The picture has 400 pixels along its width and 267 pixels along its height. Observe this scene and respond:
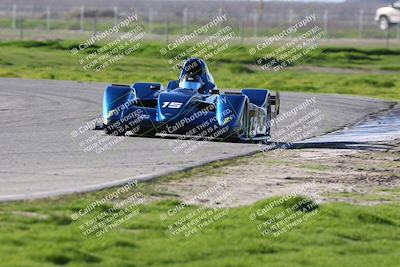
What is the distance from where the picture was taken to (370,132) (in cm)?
2023

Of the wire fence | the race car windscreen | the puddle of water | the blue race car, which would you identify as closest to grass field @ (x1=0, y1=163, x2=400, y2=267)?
the blue race car

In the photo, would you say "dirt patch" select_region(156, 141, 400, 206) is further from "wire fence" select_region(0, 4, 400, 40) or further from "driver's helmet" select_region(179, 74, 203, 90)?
"wire fence" select_region(0, 4, 400, 40)

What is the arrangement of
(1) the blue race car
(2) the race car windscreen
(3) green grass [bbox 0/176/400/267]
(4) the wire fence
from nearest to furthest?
(3) green grass [bbox 0/176/400/267] < (1) the blue race car < (2) the race car windscreen < (4) the wire fence

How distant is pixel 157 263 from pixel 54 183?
3.57 metres

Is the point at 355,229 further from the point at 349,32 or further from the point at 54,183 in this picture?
the point at 349,32

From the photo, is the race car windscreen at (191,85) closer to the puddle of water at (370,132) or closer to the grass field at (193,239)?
the puddle of water at (370,132)

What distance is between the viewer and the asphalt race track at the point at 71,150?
11.7 meters

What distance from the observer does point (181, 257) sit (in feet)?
27.3

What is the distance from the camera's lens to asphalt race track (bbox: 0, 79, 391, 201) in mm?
11727

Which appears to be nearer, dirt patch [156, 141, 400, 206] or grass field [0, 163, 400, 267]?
grass field [0, 163, 400, 267]

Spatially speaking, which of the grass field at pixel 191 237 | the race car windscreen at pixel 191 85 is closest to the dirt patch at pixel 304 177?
the grass field at pixel 191 237

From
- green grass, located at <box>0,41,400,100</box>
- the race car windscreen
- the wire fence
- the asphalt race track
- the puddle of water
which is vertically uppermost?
the race car windscreen

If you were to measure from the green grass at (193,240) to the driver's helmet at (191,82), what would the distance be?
684cm

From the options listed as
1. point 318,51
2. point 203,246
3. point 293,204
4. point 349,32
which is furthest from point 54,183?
point 349,32
